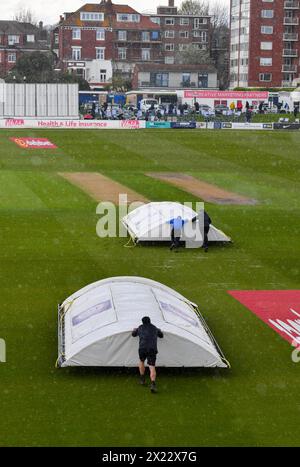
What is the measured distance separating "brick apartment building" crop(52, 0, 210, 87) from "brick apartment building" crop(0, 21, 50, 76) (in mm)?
6391

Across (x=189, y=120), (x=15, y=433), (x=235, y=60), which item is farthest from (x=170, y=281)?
(x=235, y=60)

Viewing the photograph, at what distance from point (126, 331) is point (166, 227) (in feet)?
44.1

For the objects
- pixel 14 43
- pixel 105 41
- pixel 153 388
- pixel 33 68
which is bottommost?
pixel 153 388

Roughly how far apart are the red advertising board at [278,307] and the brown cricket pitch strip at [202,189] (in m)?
17.5

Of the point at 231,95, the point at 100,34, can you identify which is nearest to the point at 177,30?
the point at 100,34

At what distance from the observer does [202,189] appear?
45688 millimetres

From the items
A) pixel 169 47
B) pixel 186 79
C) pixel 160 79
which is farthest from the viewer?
pixel 169 47

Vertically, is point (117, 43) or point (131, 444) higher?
point (117, 43)

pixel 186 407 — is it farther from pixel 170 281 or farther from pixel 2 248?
pixel 2 248

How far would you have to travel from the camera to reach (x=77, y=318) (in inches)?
756

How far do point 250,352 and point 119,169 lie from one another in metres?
35.0

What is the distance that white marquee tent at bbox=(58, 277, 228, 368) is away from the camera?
1739 centimetres

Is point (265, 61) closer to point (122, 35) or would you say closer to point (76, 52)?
point (122, 35)

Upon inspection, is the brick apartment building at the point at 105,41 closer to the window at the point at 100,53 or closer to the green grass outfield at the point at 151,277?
the window at the point at 100,53
